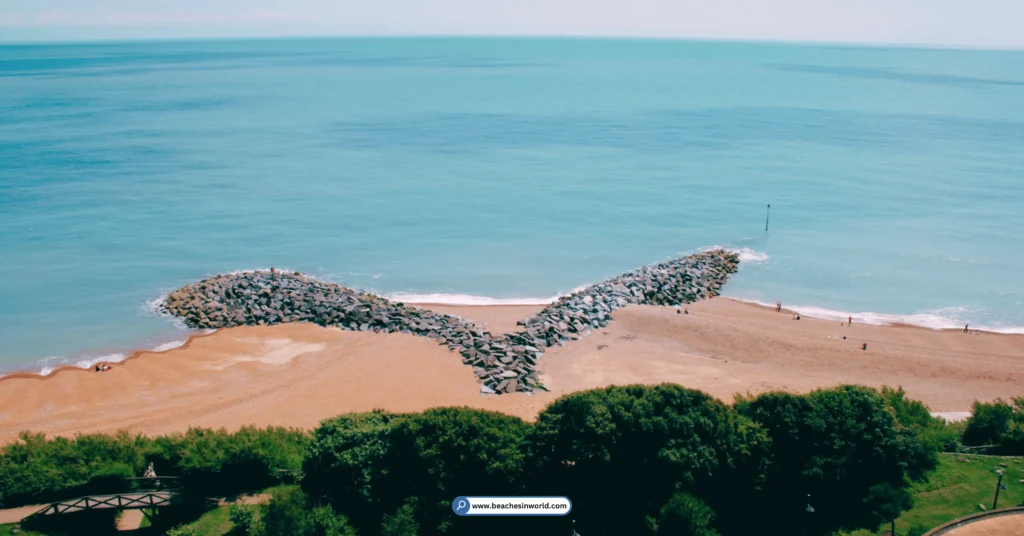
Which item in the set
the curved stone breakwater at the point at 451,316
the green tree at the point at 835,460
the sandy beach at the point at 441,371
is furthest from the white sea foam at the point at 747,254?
the green tree at the point at 835,460

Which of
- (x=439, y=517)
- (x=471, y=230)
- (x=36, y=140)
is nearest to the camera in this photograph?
(x=439, y=517)

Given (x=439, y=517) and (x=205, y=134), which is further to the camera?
(x=205, y=134)

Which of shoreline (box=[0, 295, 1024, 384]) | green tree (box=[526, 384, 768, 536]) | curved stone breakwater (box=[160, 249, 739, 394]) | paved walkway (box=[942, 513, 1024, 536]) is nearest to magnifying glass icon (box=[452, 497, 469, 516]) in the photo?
green tree (box=[526, 384, 768, 536])

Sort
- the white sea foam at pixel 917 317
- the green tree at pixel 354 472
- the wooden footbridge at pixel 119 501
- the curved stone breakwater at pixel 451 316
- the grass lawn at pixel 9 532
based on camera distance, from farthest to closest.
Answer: the white sea foam at pixel 917 317 → the curved stone breakwater at pixel 451 316 → the green tree at pixel 354 472 → the wooden footbridge at pixel 119 501 → the grass lawn at pixel 9 532

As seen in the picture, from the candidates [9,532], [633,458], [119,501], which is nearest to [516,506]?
[633,458]

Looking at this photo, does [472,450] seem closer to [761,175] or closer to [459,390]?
[459,390]

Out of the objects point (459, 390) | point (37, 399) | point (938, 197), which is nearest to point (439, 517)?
point (459, 390)

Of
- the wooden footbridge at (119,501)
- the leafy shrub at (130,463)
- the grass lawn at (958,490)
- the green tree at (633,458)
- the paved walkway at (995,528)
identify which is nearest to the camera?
the paved walkway at (995,528)

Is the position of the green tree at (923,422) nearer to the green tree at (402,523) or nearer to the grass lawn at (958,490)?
the grass lawn at (958,490)
